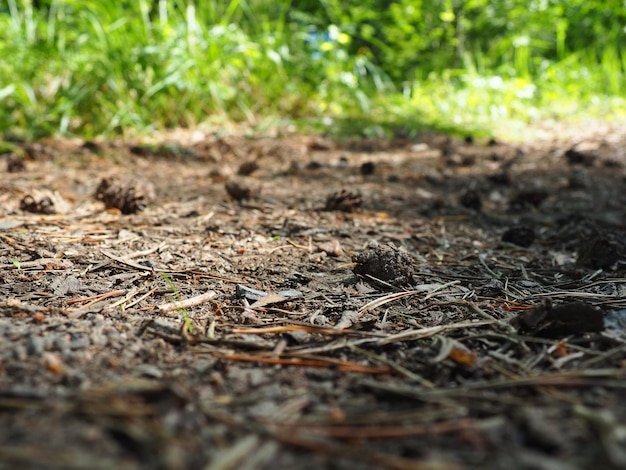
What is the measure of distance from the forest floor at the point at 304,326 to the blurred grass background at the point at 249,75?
4.04 ft

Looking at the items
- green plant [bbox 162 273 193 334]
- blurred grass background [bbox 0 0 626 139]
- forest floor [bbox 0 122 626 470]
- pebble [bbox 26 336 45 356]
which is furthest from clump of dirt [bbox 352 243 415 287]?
blurred grass background [bbox 0 0 626 139]

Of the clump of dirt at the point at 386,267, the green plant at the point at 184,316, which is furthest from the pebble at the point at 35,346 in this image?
the clump of dirt at the point at 386,267

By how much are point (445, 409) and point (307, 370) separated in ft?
1.07

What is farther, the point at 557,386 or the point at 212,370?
the point at 212,370

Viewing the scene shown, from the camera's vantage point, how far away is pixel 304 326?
1.43m

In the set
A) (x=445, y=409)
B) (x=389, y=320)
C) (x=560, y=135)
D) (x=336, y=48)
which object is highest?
(x=336, y=48)

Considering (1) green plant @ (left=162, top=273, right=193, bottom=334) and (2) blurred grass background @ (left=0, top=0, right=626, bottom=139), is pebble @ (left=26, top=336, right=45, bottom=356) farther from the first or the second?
(2) blurred grass background @ (left=0, top=0, right=626, bottom=139)

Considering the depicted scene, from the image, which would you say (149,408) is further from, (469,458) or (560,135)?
(560,135)

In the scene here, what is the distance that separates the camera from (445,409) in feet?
3.29

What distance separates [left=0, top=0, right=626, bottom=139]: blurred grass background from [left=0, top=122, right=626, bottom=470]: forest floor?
123cm

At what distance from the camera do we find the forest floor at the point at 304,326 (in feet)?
2.93

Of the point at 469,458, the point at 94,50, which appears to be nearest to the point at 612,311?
the point at 469,458

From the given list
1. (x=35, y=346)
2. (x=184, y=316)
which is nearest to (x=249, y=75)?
(x=184, y=316)

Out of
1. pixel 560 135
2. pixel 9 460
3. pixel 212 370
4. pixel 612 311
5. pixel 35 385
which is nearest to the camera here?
pixel 9 460
